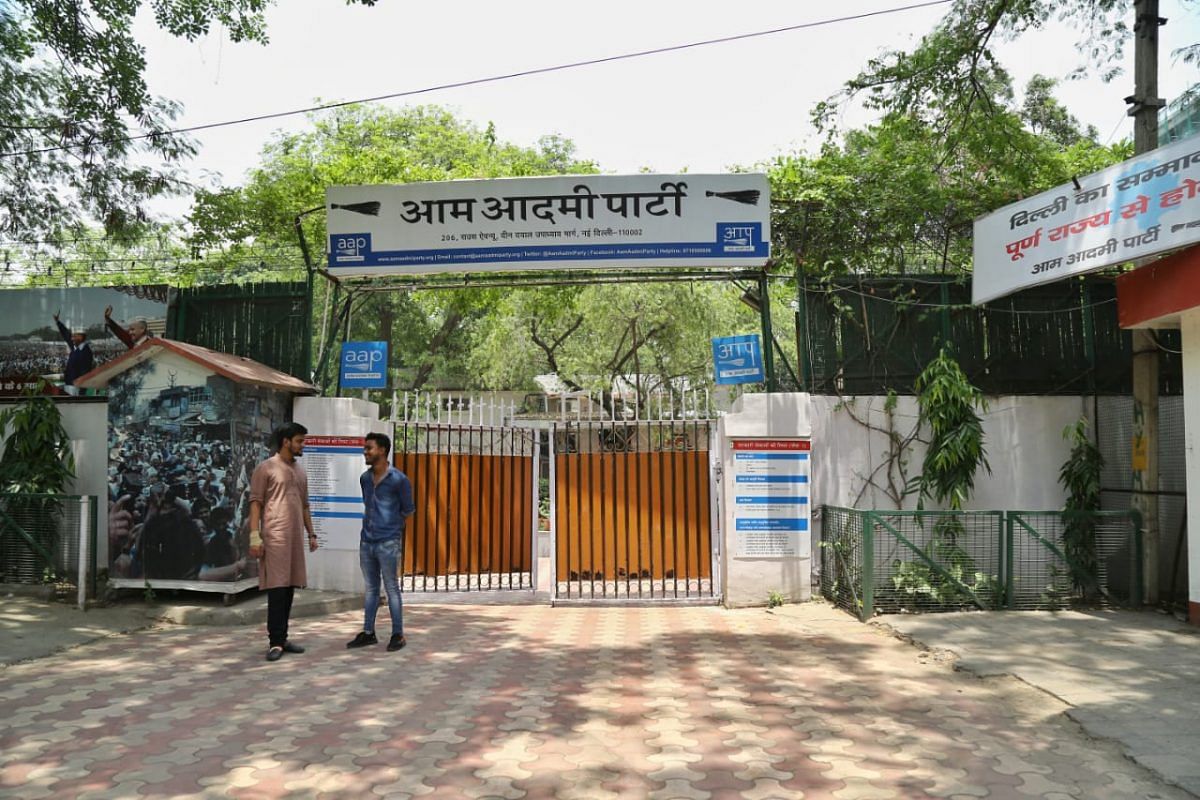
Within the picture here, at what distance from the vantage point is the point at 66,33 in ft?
36.0

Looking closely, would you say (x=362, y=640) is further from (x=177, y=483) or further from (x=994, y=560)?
(x=994, y=560)

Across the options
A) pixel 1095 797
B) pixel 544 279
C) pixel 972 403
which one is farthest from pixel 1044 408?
pixel 1095 797

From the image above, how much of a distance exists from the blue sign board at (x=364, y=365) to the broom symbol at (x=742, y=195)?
12.9 ft

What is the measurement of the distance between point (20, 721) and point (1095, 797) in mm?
5429

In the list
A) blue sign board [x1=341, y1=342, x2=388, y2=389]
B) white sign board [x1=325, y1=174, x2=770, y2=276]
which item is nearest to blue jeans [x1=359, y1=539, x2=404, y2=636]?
blue sign board [x1=341, y1=342, x2=388, y2=389]

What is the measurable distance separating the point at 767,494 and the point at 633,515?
145 centimetres

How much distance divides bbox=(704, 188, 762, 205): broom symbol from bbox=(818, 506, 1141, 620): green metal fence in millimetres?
3350

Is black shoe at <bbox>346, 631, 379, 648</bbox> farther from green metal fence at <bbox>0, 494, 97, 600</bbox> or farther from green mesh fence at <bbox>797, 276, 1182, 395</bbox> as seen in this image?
green mesh fence at <bbox>797, 276, 1182, 395</bbox>

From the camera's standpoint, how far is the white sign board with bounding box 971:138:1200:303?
7.33 m

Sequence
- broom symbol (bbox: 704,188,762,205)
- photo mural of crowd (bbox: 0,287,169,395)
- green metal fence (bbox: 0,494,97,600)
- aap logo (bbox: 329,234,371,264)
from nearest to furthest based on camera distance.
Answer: green metal fence (bbox: 0,494,97,600) → broom symbol (bbox: 704,188,762,205) → aap logo (bbox: 329,234,371,264) → photo mural of crowd (bbox: 0,287,169,395)

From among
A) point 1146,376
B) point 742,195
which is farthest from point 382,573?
point 1146,376

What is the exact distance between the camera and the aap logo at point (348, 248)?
1004 centimetres

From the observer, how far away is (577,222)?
980 centimetres

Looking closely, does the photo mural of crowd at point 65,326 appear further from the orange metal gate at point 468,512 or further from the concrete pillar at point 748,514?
the concrete pillar at point 748,514
